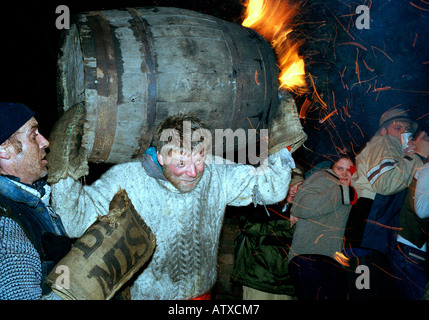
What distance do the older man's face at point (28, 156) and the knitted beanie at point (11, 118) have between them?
43 millimetres

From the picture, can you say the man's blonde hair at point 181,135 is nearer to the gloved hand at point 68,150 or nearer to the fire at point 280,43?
the gloved hand at point 68,150

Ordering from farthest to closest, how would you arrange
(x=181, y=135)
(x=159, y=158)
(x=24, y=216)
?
(x=159, y=158), (x=181, y=135), (x=24, y=216)

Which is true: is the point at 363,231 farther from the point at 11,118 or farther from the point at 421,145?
the point at 11,118

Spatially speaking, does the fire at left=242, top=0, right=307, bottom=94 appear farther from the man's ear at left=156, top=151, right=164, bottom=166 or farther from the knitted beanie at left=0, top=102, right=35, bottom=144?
the knitted beanie at left=0, top=102, right=35, bottom=144

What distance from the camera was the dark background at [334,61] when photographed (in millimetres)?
4496

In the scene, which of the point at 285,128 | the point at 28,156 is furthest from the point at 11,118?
the point at 285,128

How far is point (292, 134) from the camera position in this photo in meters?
2.46

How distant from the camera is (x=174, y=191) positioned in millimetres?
2312

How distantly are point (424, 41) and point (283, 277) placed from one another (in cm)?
421

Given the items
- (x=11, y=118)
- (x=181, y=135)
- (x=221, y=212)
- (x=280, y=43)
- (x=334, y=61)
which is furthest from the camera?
(x=334, y=61)

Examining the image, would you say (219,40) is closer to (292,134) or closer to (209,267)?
(292,134)

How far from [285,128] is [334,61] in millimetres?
3594

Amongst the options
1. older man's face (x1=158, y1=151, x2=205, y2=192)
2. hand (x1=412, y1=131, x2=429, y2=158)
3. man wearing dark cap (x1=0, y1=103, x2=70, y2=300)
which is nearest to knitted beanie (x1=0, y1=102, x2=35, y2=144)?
man wearing dark cap (x1=0, y1=103, x2=70, y2=300)

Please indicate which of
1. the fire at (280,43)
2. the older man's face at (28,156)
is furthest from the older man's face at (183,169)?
the fire at (280,43)
